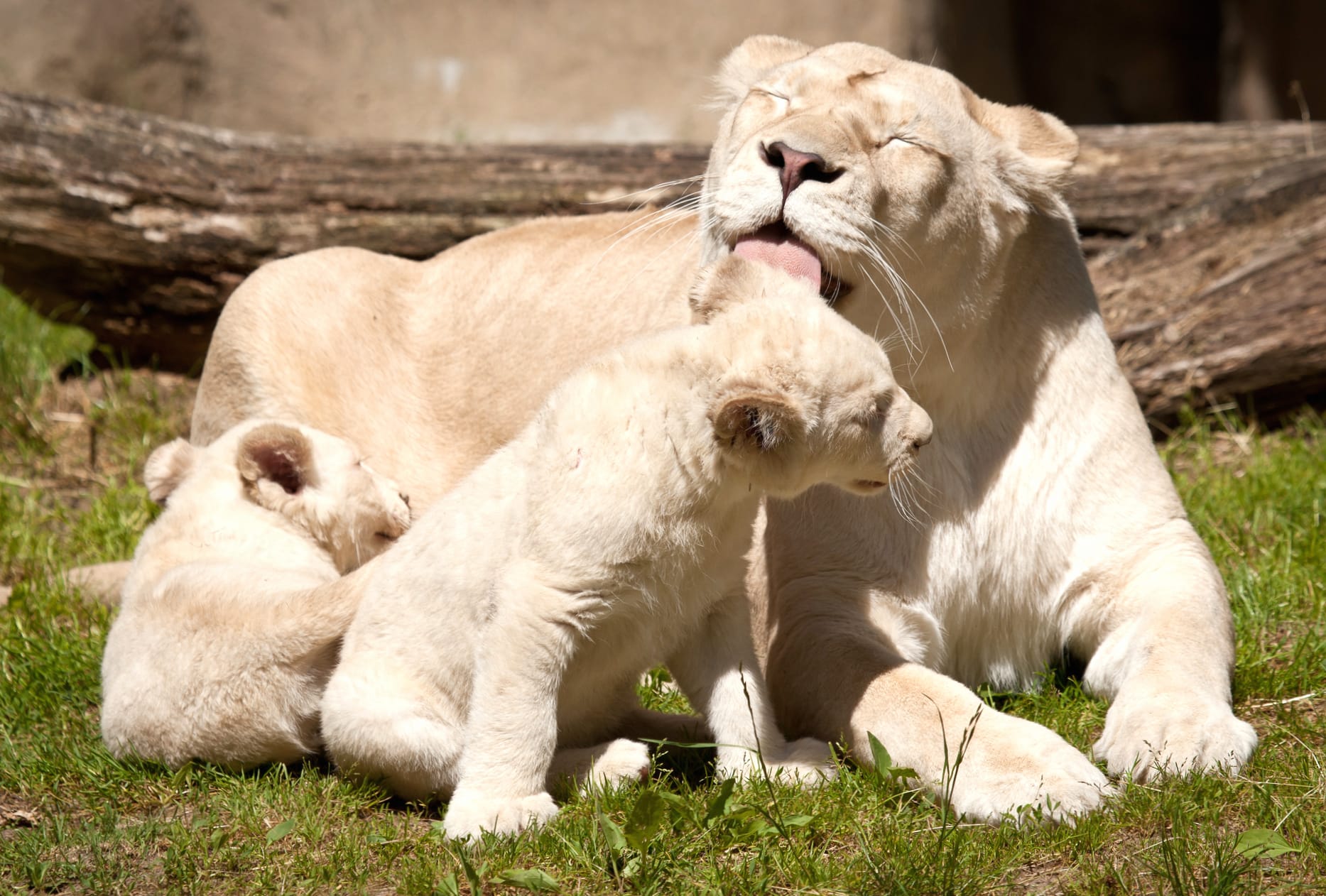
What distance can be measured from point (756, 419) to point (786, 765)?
881mm

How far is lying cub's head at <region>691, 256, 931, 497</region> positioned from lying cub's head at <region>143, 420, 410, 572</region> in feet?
5.43

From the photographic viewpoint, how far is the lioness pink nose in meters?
3.32

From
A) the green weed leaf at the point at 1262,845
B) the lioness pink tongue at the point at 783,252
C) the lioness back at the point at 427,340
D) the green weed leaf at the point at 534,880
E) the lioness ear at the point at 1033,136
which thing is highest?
the lioness ear at the point at 1033,136

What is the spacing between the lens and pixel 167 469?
173 inches

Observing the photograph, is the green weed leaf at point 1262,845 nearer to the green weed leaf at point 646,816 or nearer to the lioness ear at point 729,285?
the green weed leaf at point 646,816

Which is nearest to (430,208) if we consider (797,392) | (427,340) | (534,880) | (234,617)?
(427,340)

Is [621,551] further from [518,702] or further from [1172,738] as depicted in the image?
[1172,738]

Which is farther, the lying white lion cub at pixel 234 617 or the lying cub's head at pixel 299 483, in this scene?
the lying cub's head at pixel 299 483

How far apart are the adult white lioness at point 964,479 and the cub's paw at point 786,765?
15 cm

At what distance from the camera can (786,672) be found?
12.1 feet

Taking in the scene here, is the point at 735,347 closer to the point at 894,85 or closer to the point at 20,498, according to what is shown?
the point at 894,85

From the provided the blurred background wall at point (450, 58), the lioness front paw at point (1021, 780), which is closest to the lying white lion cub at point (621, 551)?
the lioness front paw at point (1021, 780)

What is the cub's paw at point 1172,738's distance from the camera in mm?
3057

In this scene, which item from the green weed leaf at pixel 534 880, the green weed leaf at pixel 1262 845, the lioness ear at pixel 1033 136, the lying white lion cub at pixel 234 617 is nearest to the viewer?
the green weed leaf at pixel 1262 845
